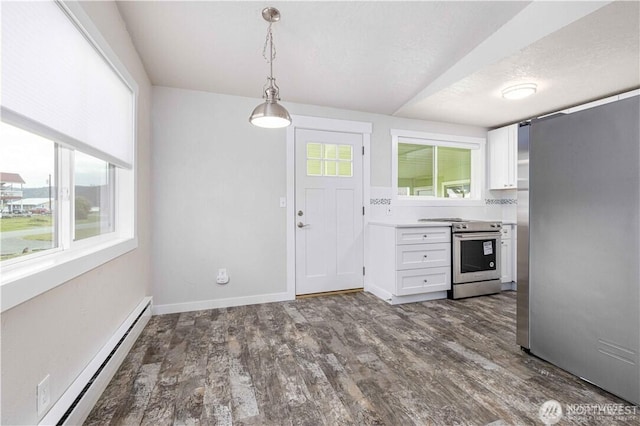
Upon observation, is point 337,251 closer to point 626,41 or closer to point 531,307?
point 531,307

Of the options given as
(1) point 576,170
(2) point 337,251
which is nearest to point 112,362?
(2) point 337,251

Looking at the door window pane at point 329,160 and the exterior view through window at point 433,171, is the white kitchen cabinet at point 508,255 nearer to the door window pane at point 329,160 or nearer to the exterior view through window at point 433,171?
the exterior view through window at point 433,171

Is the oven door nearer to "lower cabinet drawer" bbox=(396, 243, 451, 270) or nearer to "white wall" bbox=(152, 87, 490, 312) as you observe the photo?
"lower cabinet drawer" bbox=(396, 243, 451, 270)

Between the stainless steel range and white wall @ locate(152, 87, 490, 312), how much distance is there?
206cm

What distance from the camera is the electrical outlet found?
3.87 ft

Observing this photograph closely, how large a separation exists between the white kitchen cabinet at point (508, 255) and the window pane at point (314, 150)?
8.85 ft

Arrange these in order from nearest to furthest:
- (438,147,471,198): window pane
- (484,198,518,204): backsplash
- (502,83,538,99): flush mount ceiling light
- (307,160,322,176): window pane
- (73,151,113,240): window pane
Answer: (73,151,113,240): window pane
(502,83,538,99): flush mount ceiling light
(307,160,322,176): window pane
(438,147,471,198): window pane
(484,198,518,204): backsplash

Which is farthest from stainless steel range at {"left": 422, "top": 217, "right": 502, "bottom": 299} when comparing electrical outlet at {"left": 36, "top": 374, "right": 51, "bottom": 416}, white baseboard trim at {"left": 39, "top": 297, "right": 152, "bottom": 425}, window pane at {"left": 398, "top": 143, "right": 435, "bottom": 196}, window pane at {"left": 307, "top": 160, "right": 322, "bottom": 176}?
electrical outlet at {"left": 36, "top": 374, "right": 51, "bottom": 416}

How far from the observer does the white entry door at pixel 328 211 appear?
356cm

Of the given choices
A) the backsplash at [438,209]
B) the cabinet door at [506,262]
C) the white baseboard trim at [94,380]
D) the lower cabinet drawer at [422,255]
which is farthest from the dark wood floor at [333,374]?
the backsplash at [438,209]

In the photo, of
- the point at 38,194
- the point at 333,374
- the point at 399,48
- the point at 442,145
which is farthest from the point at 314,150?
the point at 38,194

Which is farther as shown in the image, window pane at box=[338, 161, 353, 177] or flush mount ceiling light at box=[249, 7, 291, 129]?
window pane at box=[338, 161, 353, 177]

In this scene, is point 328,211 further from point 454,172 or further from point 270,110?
point 454,172

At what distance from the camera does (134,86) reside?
235cm
